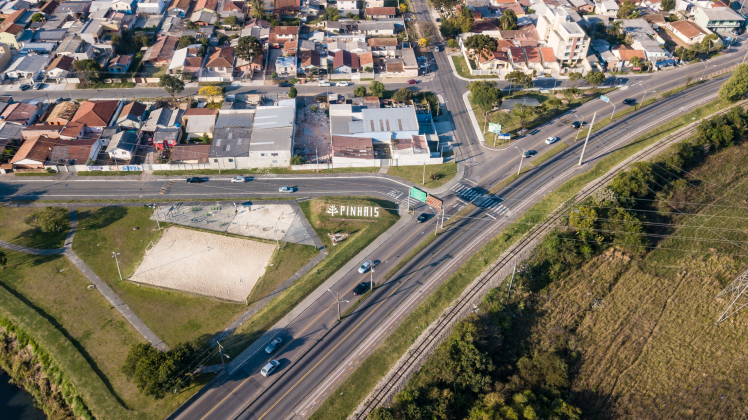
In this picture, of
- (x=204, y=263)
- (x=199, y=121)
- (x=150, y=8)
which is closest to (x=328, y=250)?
(x=204, y=263)

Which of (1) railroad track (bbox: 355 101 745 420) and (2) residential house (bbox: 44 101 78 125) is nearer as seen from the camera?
(1) railroad track (bbox: 355 101 745 420)

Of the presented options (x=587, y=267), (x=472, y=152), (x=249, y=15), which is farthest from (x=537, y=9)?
(x=587, y=267)

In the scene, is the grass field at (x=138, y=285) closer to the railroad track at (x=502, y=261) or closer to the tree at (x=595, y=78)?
the railroad track at (x=502, y=261)

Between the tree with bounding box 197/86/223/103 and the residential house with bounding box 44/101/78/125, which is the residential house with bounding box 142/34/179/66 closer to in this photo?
the tree with bounding box 197/86/223/103

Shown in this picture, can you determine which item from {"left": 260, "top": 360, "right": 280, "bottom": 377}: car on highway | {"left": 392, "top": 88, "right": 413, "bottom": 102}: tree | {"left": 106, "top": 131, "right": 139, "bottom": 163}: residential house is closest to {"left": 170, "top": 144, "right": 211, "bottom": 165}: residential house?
{"left": 106, "top": 131, "right": 139, "bottom": 163}: residential house

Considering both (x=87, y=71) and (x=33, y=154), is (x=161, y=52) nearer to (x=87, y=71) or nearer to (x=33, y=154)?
(x=87, y=71)

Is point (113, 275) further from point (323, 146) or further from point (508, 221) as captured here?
point (508, 221)
